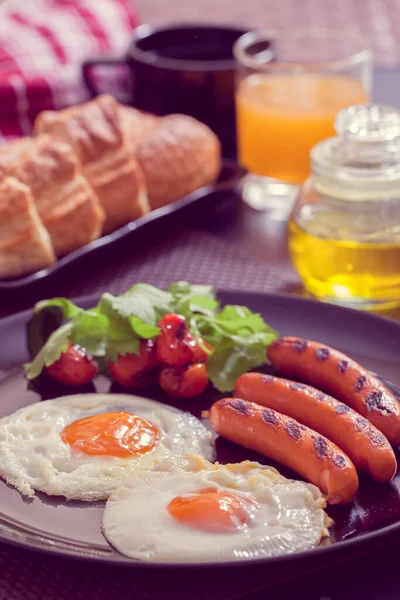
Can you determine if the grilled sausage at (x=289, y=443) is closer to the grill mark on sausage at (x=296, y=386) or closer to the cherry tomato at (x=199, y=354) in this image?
the grill mark on sausage at (x=296, y=386)

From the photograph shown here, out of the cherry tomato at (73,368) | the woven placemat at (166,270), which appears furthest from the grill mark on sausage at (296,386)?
the woven placemat at (166,270)

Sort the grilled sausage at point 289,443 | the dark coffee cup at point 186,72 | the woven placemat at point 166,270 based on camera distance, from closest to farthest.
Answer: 1. the grilled sausage at point 289,443
2. the woven placemat at point 166,270
3. the dark coffee cup at point 186,72

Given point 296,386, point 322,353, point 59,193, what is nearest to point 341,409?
point 296,386

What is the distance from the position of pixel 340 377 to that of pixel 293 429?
0.27m

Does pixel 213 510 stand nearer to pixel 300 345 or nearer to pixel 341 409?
pixel 341 409

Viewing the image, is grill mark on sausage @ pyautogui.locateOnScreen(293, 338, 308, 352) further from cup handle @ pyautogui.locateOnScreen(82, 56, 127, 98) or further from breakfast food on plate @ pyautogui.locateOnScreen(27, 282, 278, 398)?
cup handle @ pyautogui.locateOnScreen(82, 56, 127, 98)

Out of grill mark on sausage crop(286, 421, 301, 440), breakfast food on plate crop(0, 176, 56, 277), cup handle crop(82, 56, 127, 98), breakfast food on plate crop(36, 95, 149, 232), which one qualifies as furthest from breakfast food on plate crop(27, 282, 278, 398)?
cup handle crop(82, 56, 127, 98)

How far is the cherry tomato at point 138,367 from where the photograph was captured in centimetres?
247

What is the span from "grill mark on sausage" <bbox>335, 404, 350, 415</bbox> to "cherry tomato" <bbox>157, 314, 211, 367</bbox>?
44cm

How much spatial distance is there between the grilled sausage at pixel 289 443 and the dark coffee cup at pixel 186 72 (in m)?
1.98

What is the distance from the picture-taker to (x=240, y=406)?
86.4 inches

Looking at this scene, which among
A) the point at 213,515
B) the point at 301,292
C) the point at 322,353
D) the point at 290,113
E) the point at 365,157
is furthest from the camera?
the point at 290,113

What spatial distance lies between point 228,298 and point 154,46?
1.76 meters

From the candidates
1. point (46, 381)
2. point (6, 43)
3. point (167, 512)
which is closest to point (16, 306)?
point (46, 381)
